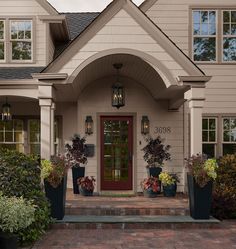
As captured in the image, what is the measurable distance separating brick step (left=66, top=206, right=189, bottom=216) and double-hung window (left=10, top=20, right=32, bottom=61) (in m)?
4.91

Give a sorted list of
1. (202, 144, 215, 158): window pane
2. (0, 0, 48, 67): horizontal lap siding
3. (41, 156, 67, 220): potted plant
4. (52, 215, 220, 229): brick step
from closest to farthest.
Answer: (52, 215, 220, 229): brick step, (41, 156, 67, 220): potted plant, (0, 0, 48, 67): horizontal lap siding, (202, 144, 215, 158): window pane

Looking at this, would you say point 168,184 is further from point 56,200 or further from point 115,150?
point 56,200

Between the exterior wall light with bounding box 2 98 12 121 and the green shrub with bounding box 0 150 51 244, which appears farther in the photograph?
the exterior wall light with bounding box 2 98 12 121

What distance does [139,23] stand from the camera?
9.56m

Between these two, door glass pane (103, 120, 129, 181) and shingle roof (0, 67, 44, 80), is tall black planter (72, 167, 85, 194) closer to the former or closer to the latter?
door glass pane (103, 120, 129, 181)

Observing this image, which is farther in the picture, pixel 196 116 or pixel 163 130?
pixel 163 130

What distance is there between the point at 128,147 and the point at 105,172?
1033 millimetres

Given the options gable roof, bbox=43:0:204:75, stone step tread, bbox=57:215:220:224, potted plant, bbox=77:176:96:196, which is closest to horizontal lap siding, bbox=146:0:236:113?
gable roof, bbox=43:0:204:75

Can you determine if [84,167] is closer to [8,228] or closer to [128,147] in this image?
[128,147]

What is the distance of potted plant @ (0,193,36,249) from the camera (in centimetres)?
649

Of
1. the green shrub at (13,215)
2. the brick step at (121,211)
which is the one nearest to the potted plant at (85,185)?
the brick step at (121,211)

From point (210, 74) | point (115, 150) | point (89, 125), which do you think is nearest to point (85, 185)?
point (115, 150)

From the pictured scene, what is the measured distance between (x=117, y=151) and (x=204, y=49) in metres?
4.19

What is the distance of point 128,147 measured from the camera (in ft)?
41.7
